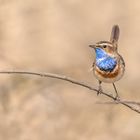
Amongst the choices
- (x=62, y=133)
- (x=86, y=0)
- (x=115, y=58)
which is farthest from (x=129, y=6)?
(x=115, y=58)

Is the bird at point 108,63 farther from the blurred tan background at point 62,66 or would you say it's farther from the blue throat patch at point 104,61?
the blurred tan background at point 62,66

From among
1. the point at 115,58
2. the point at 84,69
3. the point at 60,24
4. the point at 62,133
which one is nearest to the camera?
the point at 115,58

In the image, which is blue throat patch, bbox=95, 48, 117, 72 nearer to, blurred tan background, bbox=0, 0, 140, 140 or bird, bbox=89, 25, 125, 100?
bird, bbox=89, 25, 125, 100

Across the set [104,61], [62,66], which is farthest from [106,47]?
[62,66]

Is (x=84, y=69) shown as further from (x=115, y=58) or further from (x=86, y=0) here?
(x=115, y=58)

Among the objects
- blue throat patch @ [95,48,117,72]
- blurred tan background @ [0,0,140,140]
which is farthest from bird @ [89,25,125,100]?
blurred tan background @ [0,0,140,140]

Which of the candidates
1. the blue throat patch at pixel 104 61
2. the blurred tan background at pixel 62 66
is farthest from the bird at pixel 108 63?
the blurred tan background at pixel 62 66
